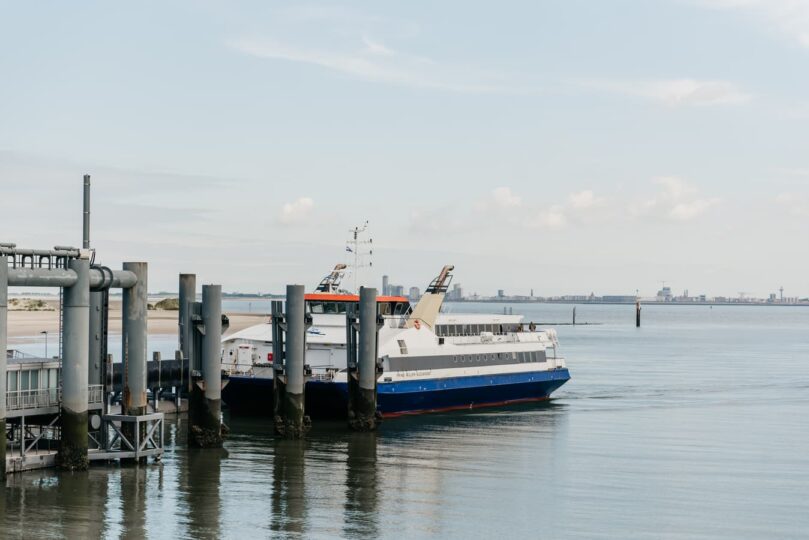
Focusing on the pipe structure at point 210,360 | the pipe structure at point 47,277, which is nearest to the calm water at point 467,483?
the pipe structure at point 210,360

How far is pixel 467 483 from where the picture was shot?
32.2 m

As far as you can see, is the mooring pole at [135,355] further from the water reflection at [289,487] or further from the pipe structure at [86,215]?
the water reflection at [289,487]

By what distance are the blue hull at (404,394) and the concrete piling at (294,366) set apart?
4965 millimetres

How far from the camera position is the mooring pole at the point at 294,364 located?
122 ft

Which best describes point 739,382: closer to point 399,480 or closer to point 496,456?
point 496,456

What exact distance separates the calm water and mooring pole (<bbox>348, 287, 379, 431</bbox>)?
2.22 ft

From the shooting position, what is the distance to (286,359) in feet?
122

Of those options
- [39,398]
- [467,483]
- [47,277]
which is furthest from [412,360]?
[47,277]

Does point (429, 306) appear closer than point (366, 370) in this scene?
No

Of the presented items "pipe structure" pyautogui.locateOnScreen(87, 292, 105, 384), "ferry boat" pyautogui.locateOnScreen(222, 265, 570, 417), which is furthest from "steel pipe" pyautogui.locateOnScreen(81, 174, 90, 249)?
"ferry boat" pyautogui.locateOnScreen(222, 265, 570, 417)

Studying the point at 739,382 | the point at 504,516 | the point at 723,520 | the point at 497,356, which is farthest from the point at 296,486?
the point at 739,382

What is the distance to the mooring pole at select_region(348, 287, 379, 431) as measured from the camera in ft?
130

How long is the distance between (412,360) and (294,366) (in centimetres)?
964

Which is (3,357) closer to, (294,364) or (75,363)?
(75,363)
